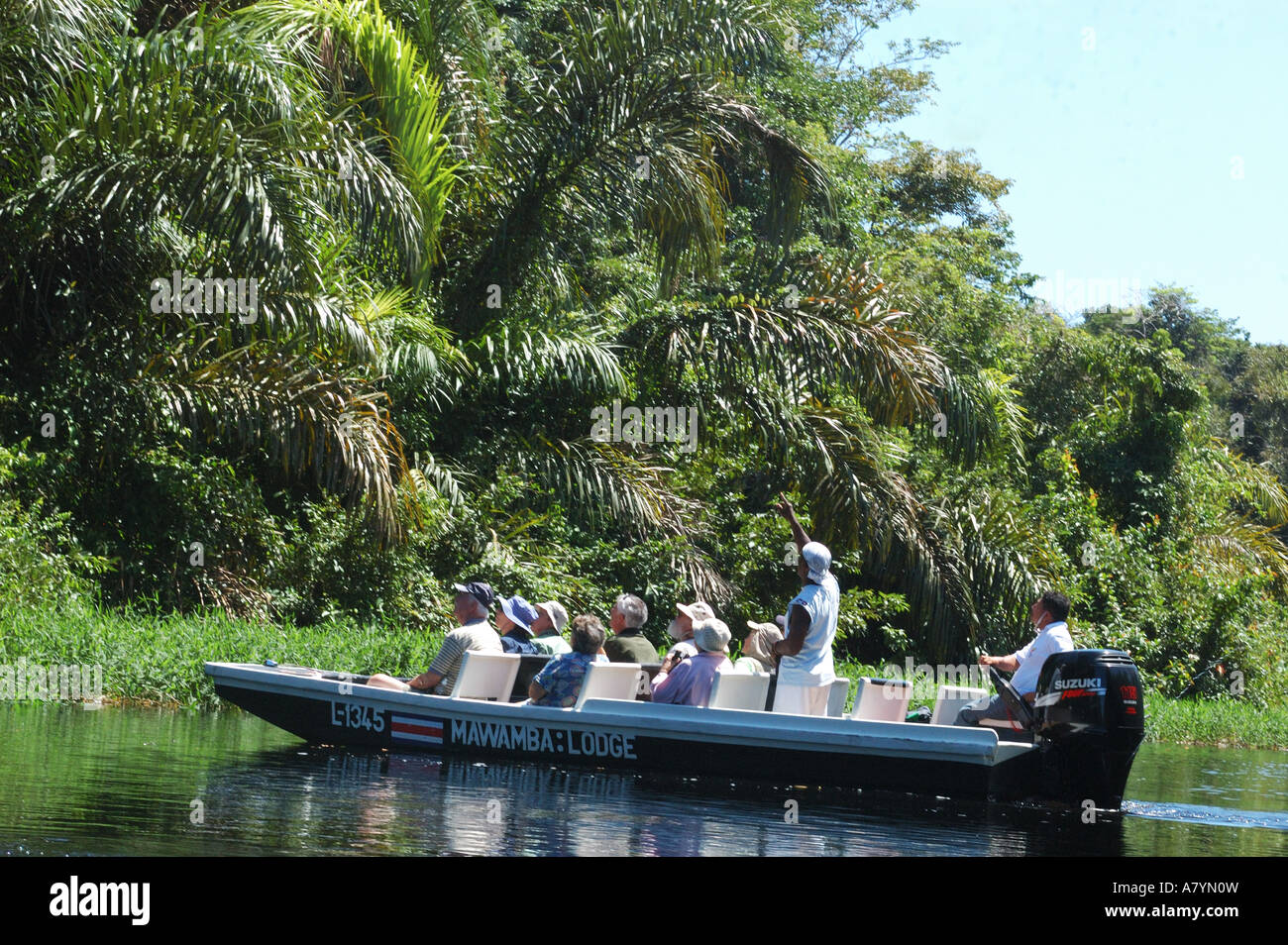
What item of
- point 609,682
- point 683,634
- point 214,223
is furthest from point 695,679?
point 214,223

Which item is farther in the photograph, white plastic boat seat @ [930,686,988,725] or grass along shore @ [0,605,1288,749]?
grass along shore @ [0,605,1288,749]

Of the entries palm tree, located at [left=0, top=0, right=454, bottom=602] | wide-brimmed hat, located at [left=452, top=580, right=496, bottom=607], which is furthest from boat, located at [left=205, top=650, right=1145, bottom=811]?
palm tree, located at [left=0, top=0, right=454, bottom=602]

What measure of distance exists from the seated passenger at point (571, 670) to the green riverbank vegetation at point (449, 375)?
3.58 meters

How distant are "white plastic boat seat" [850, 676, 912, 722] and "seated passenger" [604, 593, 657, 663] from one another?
1.69m

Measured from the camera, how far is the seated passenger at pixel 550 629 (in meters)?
12.0

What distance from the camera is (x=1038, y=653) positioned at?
33.6 feet

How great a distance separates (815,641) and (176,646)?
599cm

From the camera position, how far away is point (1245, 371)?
48.4 m

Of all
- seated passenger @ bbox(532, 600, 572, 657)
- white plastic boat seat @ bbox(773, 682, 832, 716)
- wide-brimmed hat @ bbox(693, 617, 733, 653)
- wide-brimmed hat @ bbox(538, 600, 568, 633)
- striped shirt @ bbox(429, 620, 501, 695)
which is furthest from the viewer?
wide-brimmed hat @ bbox(538, 600, 568, 633)

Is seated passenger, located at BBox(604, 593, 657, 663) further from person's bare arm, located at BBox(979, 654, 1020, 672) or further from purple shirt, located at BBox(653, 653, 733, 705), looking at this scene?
person's bare arm, located at BBox(979, 654, 1020, 672)

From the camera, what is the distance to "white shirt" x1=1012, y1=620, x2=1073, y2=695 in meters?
10.2

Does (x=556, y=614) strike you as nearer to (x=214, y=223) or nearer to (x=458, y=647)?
(x=458, y=647)
